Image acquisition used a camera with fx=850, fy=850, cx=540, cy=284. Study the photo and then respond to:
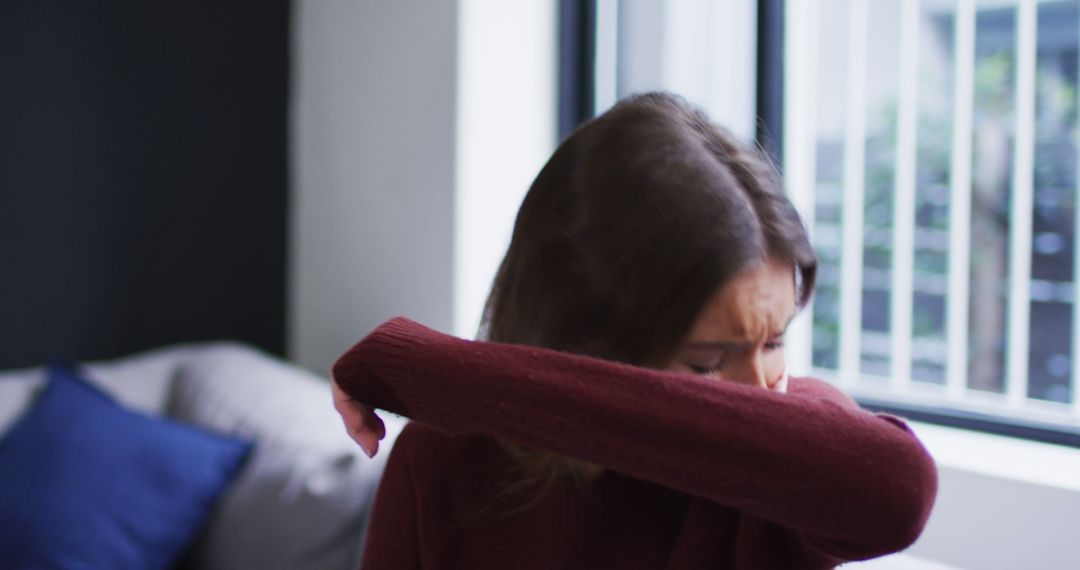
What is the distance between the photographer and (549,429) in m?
0.59

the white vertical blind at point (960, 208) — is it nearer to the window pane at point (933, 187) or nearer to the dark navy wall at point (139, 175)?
the window pane at point (933, 187)

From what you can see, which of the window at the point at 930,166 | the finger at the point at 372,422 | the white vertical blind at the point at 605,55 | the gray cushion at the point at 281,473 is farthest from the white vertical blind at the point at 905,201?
the finger at the point at 372,422

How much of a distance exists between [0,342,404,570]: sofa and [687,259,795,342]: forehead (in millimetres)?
843

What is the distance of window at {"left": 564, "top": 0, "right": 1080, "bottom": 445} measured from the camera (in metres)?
2.31

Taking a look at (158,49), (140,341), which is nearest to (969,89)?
(158,49)

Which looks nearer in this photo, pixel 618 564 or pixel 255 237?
pixel 618 564

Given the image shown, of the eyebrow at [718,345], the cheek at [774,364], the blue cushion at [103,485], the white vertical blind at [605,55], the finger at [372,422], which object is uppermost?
the white vertical blind at [605,55]

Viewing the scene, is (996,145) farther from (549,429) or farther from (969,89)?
(549,429)

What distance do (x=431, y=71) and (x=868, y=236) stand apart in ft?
6.63

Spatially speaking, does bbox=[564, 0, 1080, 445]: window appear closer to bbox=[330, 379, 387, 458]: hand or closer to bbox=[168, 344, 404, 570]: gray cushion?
bbox=[168, 344, 404, 570]: gray cushion

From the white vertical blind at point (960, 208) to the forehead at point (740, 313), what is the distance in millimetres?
2062

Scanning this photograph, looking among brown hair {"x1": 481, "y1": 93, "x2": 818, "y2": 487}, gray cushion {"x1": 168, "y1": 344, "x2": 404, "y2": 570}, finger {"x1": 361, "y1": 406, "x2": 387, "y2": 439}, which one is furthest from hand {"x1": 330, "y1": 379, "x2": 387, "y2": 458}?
gray cushion {"x1": 168, "y1": 344, "x2": 404, "y2": 570}

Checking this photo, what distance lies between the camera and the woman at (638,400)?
562mm

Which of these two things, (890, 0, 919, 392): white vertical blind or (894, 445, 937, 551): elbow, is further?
(890, 0, 919, 392): white vertical blind
